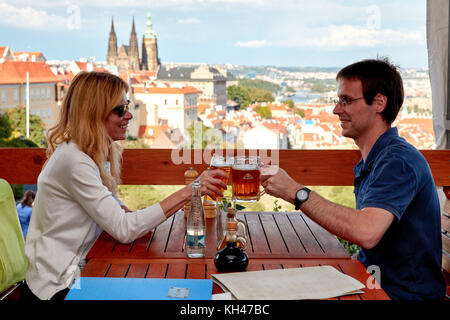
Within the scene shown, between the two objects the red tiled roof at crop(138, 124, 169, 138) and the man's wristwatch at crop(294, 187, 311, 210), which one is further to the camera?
the red tiled roof at crop(138, 124, 169, 138)

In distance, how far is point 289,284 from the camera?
3.70 feet

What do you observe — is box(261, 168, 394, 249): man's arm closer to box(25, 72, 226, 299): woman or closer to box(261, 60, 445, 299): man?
box(261, 60, 445, 299): man

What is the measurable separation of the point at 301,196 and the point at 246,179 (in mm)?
167

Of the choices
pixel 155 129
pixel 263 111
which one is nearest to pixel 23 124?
pixel 155 129

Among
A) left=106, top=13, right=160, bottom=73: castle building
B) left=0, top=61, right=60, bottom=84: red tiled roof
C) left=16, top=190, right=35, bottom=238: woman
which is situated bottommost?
left=16, top=190, right=35, bottom=238: woman

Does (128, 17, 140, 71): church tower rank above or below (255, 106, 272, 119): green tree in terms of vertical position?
above

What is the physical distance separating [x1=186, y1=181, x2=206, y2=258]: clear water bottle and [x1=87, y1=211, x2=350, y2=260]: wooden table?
0.12ft

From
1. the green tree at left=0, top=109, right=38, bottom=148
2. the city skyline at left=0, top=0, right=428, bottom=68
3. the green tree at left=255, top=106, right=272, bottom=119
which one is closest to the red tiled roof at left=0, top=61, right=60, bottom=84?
the city skyline at left=0, top=0, right=428, bottom=68

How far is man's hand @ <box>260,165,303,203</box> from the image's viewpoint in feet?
4.63

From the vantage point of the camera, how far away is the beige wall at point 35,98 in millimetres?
14203

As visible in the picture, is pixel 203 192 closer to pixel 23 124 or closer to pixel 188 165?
pixel 188 165

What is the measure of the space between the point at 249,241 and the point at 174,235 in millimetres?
252

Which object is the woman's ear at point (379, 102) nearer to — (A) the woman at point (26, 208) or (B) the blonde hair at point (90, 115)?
(B) the blonde hair at point (90, 115)

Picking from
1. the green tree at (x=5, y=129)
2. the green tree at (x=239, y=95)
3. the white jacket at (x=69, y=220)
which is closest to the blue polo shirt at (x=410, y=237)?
the white jacket at (x=69, y=220)
